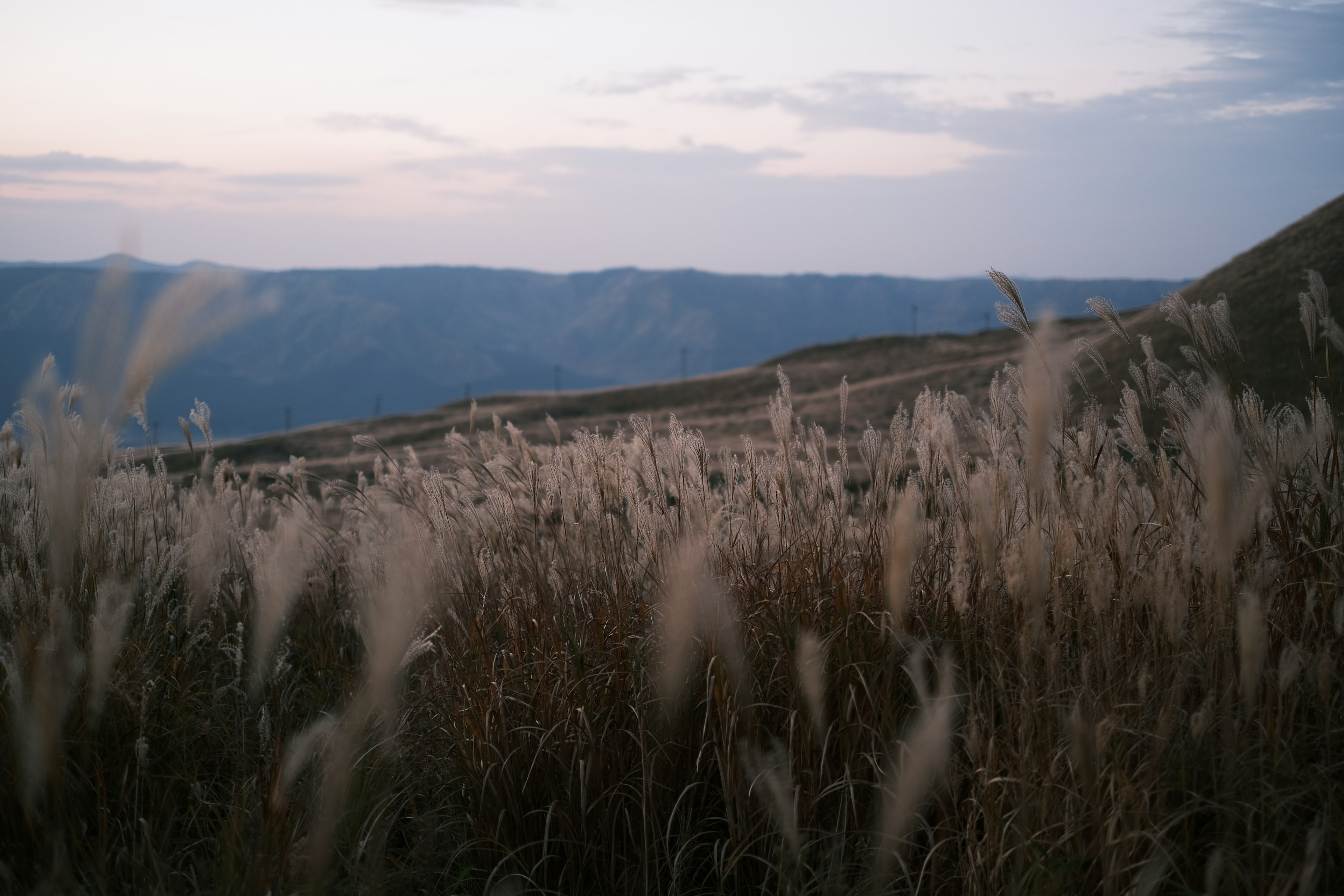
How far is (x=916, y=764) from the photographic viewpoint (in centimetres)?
166

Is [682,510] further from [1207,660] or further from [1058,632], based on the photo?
[1207,660]

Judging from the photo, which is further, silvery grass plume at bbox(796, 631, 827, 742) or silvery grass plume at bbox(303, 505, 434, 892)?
silvery grass plume at bbox(303, 505, 434, 892)

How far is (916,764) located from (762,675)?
2.96 ft

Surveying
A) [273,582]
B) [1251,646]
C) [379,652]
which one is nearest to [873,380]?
[273,582]

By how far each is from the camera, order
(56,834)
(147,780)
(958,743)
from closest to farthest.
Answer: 1. (56,834)
2. (958,743)
3. (147,780)

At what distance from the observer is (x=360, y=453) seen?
3462 centimetres

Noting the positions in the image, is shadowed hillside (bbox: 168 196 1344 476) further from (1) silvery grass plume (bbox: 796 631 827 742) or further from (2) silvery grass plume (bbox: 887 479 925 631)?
(1) silvery grass plume (bbox: 796 631 827 742)

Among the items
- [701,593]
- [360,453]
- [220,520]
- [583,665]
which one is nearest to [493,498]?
[583,665]

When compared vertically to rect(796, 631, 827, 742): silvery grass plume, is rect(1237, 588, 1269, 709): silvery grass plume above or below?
above

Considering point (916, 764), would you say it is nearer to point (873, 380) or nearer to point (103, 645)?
point (103, 645)

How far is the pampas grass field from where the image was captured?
196cm

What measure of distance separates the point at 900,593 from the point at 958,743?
0.49 m

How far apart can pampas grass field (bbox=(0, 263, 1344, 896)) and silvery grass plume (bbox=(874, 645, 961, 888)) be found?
0.01 metres

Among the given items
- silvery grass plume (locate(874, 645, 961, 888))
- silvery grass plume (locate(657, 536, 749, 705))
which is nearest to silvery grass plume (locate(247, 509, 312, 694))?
silvery grass plume (locate(657, 536, 749, 705))
